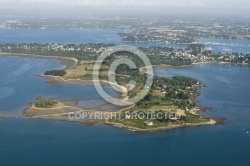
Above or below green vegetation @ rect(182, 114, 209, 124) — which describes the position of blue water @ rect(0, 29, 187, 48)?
above

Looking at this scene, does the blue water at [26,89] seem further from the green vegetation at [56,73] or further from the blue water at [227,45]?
the blue water at [227,45]

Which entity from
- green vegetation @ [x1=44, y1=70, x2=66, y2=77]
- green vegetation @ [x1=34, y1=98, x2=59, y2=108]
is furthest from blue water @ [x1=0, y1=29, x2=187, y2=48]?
green vegetation @ [x1=34, y1=98, x2=59, y2=108]

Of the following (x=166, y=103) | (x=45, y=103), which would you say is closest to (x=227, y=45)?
(x=166, y=103)

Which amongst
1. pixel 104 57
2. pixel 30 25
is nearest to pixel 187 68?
pixel 104 57

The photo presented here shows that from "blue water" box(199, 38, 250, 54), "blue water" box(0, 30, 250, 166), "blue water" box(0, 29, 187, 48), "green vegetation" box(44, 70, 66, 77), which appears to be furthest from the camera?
"blue water" box(0, 29, 187, 48)

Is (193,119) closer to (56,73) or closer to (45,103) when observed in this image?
(45,103)

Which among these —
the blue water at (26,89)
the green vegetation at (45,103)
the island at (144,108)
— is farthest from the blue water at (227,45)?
the green vegetation at (45,103)

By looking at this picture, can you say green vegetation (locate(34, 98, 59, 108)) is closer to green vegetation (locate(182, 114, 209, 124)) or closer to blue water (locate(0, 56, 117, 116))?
blue water (locate(0, 56, 117, 116))

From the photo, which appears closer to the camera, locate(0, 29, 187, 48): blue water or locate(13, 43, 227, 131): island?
locate(13, 43, 227, 131): island
